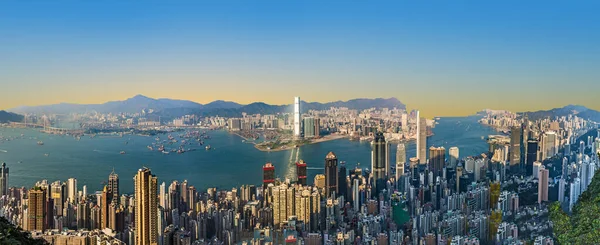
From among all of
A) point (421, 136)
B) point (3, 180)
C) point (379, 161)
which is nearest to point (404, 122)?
point (421, 136)

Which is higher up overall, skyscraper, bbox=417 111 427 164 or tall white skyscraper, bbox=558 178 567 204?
skyscraper, bbox=417 111 427 164

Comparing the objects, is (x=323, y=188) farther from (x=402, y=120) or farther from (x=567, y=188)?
(x=567, y=188)

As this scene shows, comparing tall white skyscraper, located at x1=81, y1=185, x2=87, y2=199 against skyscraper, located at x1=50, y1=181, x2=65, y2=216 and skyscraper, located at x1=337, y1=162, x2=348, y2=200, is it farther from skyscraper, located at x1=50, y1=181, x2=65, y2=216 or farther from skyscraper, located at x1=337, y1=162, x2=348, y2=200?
skyscraper, located at x1=337, y1=162, x2=348, y2=200

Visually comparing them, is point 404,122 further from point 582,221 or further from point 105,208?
point 582,221

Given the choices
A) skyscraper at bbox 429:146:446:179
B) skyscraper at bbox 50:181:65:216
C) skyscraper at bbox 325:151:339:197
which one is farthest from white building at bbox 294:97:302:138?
skyscraper at bbox 50:181:65:216

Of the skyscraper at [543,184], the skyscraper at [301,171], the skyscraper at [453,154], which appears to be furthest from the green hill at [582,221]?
the skyscraper at [453,154]

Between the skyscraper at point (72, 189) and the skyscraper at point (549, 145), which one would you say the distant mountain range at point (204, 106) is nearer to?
the skyscraper at point (72, 189)
